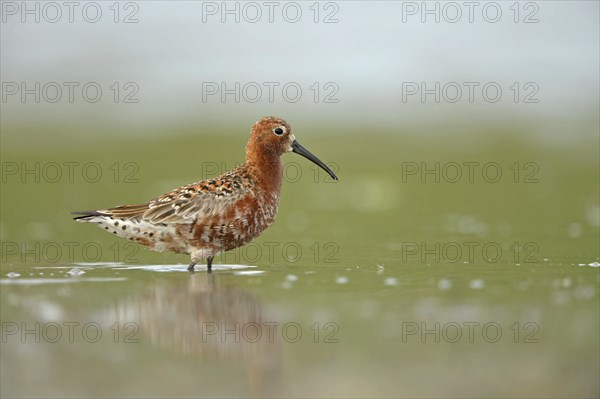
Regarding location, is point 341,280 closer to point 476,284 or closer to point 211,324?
point 476,284

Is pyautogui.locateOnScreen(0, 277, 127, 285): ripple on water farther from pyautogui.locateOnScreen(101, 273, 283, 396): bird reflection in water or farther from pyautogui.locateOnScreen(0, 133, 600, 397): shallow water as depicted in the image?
pyautogui.locateOnScreen(101, 273, 283, 396): bird reflection in water

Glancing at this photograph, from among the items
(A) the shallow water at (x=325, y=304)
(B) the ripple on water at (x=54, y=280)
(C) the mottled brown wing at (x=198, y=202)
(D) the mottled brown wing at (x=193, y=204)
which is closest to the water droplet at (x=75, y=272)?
(A) the shallow water at (x=325, y=304)

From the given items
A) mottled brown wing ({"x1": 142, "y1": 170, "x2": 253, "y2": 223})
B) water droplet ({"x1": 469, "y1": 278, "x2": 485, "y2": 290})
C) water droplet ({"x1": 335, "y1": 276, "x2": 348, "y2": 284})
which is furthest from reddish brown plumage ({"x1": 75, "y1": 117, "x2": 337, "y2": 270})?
water droplet ({"x1": 469, "y1": 278, "x2": 485, "y2": 290})

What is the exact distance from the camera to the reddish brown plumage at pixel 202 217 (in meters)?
13.2

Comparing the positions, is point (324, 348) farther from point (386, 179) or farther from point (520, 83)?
point (520, 83)

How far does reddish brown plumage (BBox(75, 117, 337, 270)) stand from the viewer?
13.2m

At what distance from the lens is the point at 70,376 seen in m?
8.66

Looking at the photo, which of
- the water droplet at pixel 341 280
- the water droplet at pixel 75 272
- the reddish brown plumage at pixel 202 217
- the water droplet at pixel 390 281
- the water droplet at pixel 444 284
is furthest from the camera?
the reddish brown plumage at pixel 202 217

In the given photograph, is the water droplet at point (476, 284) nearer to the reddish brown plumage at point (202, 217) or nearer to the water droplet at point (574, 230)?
the reddish brown plumage at point (202, 217)

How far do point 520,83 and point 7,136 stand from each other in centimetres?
2164

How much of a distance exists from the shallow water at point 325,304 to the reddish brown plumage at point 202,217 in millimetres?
383

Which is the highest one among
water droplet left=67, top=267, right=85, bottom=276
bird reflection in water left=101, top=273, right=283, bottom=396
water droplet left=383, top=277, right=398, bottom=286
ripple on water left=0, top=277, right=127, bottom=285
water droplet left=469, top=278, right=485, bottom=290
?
water droplet left=67, top=267, right=85, bottom=276

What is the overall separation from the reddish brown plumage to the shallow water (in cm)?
38

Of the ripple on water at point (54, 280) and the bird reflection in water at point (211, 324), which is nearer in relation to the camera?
the bird reflection in water at point (211, 324)
